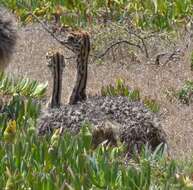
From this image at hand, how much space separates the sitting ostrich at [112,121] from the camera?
4.81 meters

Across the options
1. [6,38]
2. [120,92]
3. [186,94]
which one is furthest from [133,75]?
[6,38]

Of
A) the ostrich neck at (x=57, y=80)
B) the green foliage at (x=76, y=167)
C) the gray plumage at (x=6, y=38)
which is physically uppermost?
the gray plumage at (x=6, y=38)

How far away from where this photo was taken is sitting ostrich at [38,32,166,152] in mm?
4809

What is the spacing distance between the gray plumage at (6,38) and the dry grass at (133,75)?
0.53 meters

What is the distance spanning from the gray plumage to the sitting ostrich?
0.89 m

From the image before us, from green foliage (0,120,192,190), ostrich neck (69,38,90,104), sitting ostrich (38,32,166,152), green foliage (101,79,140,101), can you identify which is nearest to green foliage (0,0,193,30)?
green foliage (101,79,140,101)

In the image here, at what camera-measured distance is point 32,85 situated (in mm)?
6121

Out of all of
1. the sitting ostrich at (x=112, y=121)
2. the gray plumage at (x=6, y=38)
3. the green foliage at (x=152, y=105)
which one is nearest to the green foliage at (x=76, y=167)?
the sitting ostrich at (x=112, y=121)

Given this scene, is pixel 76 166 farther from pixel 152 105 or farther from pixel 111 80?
pixel 111 80

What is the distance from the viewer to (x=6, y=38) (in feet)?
19.5

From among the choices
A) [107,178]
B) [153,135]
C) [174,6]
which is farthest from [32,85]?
[174,6]

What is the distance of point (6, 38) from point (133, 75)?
161 cm

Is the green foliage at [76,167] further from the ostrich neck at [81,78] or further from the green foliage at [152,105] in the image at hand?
the green foliage at [152,105]

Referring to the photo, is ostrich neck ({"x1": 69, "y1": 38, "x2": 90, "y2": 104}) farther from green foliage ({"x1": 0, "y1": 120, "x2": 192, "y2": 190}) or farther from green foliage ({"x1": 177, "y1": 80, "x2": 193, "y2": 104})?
green foliage ({"x1": 177, "y1": 80, "x2": 193, "y2": 104})
